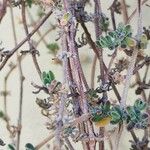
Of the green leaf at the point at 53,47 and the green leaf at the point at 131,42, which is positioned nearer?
the green leaf at the point at 131,42

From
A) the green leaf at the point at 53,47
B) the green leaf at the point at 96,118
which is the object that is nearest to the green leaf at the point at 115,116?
the green leaf at the point at 96,118

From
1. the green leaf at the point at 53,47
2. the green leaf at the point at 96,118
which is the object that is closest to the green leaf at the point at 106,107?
the green leaf at the point at 96,118

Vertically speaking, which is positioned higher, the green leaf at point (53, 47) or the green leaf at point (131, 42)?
the green leaf at point (53, 47)

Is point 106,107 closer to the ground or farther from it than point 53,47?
closer to the ground

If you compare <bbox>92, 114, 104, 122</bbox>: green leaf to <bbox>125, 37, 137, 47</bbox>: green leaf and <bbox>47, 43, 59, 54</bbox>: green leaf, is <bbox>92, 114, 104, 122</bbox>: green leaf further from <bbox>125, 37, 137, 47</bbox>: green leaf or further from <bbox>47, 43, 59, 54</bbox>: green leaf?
<bbox>47, 43, 59, 54</bbox>: green leaf

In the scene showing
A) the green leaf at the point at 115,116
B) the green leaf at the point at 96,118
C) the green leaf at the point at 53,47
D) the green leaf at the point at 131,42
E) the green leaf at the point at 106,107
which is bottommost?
the green leaf at the point at 115,116

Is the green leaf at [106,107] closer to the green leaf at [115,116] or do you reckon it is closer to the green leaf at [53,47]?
the green leaf at [115,116]

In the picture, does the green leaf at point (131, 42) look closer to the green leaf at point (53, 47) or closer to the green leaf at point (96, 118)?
the green leaf at point (96, 118)

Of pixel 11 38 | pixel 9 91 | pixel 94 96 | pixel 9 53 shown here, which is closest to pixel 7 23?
pixel 11 38

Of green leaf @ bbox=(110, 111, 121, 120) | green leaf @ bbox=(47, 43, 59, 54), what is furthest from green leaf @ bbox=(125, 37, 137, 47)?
green leaf @ bbox=(47, 43, 59, 54)

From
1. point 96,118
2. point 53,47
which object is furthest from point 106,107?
point 53,47

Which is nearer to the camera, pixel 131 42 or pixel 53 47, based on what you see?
pixel 131 42

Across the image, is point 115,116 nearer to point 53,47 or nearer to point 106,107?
point 106,107
